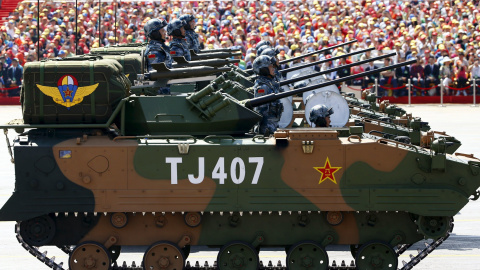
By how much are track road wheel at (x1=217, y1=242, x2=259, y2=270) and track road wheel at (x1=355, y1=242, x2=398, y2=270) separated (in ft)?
4.96

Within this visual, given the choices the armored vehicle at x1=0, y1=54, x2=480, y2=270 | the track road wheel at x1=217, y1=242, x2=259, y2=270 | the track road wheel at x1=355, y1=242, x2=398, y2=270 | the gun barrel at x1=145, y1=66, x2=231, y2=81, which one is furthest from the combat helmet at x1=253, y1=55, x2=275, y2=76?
the track road wheel at x1=355, y1=242, x2=398, y2=270

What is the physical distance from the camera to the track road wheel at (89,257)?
15.5m

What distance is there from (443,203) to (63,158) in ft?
→ 17.9

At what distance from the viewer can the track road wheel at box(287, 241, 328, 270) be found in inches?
611

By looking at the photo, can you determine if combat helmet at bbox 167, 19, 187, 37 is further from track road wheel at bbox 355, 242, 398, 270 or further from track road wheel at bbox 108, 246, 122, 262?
track road wheel at bbox 355, 242, 398, 270

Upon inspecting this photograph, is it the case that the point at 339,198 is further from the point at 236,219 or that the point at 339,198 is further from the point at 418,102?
the point at 418,102

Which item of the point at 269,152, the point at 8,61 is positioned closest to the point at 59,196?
the point at 269,152

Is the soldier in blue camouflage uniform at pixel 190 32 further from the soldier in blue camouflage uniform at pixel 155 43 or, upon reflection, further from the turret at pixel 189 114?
the turret at pixel 189 114

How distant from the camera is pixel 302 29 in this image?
4216 cm

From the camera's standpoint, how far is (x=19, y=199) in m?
15.4

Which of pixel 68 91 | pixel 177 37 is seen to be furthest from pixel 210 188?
pixel 177 37

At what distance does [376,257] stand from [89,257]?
414 centimetres

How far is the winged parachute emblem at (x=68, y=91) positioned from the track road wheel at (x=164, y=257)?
7.84ft

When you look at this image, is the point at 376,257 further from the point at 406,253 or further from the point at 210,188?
the point at 406,253
